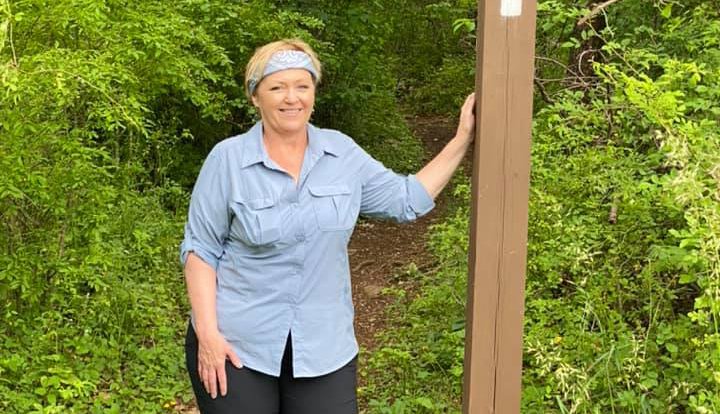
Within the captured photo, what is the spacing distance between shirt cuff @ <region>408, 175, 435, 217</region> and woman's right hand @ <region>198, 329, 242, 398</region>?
0.69 meters

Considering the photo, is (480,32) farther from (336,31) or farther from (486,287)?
(336,31)

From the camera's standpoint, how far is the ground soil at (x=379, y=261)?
20.2 feet

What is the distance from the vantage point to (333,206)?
259cm

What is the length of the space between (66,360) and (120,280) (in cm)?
101

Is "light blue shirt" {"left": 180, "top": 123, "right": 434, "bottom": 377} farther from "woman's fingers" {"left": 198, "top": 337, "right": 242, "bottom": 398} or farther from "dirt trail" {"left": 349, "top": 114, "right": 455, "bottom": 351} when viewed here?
"dirt trail" {"left": 349, "top": 114, "right": 455, "bottom": 351}

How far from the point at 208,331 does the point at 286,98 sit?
0.71m

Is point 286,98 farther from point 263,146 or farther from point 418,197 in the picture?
point 418,197

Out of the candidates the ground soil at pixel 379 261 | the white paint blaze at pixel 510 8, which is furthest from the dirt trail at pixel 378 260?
the white paint blaze at pixel 510 8

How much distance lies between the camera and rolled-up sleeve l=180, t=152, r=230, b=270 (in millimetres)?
2574

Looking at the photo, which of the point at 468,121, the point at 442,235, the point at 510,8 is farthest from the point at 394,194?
the point at 442,235

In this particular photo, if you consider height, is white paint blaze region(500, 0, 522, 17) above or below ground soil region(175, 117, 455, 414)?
above

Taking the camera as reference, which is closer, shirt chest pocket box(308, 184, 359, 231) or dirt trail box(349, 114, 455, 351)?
shirt chest pocket box(308, 184, 359, 231)

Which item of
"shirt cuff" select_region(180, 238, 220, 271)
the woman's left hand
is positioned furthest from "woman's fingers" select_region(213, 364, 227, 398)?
the woman's left hand

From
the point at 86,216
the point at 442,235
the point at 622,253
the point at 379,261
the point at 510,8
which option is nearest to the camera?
the point at 510,8
